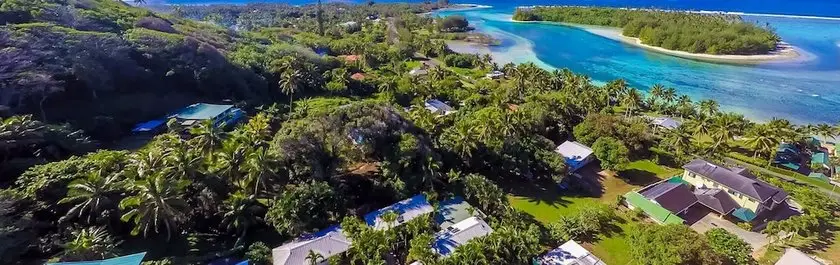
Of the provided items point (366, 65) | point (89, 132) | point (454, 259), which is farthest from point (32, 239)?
point (366, 65)

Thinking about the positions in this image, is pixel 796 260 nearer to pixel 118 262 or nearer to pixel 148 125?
pixel 118 262

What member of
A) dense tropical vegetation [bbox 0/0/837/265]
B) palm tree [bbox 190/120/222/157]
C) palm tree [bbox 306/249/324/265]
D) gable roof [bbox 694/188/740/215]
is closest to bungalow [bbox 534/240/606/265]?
dense tropical vegetation [bbox 0/0/837/265]

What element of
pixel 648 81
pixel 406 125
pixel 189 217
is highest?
pixel 406 125

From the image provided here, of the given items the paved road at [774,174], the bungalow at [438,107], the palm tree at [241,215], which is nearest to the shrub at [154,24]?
the bungalow at [438,107]

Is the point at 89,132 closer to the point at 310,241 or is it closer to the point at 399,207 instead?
the point at 310,241

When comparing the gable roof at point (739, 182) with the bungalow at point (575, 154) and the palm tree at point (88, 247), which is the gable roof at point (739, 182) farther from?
the palm tree at point (88, 247)

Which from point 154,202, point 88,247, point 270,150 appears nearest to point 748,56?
point 270,150
